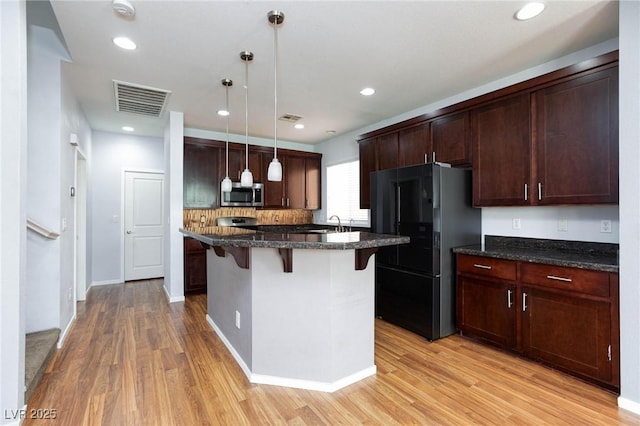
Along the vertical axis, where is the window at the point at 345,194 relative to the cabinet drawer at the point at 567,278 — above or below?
above

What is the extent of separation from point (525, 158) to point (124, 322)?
456cm

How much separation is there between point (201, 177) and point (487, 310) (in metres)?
4.34

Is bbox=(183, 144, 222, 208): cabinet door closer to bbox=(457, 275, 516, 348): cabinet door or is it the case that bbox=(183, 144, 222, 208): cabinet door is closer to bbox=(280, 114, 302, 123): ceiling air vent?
bbox=(280, 114, 302, 123): ceiling air vent

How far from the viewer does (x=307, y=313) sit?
225 cm

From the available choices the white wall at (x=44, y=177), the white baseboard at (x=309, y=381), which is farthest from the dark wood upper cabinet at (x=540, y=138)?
the white wall at (x=44, y=177)

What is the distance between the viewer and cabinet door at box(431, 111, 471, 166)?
3275mm

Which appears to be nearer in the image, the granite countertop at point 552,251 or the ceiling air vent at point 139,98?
the granite countertop at point 552,251

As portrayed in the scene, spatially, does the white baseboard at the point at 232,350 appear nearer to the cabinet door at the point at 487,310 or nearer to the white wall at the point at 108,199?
the cabinet door at the point at 487,310

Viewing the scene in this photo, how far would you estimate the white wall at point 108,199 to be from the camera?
17.7 feet

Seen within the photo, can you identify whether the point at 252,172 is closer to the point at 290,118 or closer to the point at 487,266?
the point at 290,118

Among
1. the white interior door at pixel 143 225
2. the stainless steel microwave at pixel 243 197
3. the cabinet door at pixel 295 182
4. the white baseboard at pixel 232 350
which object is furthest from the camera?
the cabinet door at pixel 295 182

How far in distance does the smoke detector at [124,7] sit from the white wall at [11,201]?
502mm

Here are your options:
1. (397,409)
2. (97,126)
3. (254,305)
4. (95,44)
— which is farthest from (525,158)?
(97,126)

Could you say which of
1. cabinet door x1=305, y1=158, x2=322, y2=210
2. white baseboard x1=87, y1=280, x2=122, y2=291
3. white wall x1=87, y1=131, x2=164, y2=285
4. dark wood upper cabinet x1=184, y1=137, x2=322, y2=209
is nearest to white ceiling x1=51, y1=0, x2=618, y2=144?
dark wood upper cabinet x1=184, y1=137, x2=322, y2=209
